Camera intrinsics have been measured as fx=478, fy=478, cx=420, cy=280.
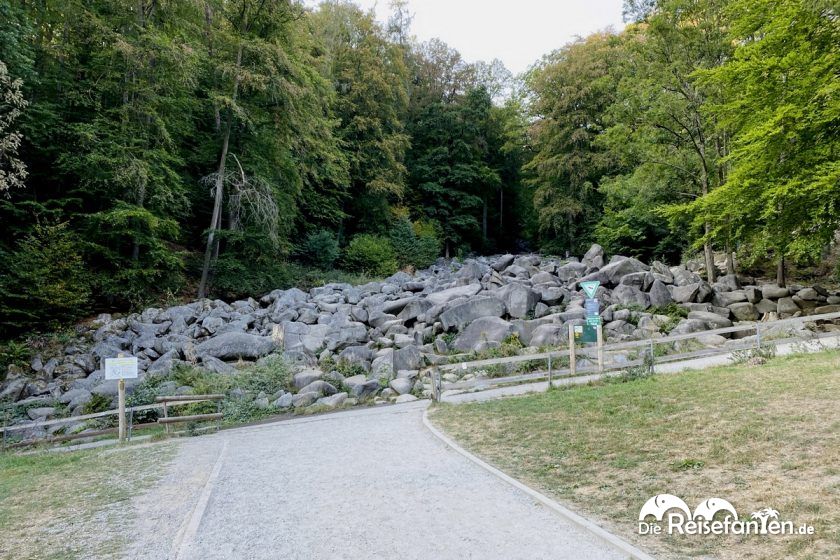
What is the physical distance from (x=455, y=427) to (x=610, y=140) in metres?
20.0

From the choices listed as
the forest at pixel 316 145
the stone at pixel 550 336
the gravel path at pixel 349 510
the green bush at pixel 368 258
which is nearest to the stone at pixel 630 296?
the forest at pixel 316 145

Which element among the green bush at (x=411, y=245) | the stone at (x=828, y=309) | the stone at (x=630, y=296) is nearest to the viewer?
the stone at (x=828, y=309)

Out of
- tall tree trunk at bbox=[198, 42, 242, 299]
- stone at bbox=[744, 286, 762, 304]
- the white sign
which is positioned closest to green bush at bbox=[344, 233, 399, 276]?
tall tree trunk at bbox=[198, 42, 242, 299]

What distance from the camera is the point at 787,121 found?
1290cm

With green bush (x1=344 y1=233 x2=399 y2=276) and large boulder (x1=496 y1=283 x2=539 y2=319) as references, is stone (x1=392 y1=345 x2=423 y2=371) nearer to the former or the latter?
large boulder (x1=496 y1=283 x2=539 y2=319)

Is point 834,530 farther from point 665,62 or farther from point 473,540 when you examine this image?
point 665,62

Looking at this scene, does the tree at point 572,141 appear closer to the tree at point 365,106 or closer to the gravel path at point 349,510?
the tree at point 365,106

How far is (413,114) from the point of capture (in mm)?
44875

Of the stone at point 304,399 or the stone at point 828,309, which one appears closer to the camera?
the stone at point 304,399

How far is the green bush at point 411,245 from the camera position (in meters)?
35.0

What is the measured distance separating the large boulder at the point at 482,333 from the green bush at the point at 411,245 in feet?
58.5

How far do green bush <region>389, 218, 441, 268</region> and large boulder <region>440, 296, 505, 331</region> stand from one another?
16.5 meters

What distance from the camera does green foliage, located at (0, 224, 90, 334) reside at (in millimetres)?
16672

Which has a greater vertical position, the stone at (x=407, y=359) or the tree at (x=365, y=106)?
the tree at (x=365, y=106)
